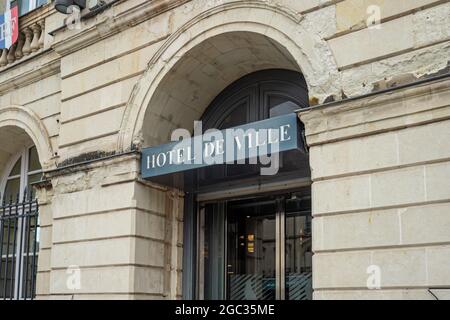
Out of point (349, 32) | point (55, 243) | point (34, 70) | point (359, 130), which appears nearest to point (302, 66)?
point (349, 32)

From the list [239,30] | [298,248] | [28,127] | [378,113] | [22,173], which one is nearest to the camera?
[378,113]

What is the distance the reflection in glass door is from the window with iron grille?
361 cm

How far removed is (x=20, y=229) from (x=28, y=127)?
2476 mm

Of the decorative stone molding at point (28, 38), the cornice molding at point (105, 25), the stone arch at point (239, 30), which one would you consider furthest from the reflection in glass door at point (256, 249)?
the decorative stone molding at point (28, 38)

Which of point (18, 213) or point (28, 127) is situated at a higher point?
point (28, 127)

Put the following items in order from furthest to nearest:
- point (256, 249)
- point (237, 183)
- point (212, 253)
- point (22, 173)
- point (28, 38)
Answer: point (22, 173)
point (28, 38)
point (212, 253)
point (237, 183)
point (256, 249)

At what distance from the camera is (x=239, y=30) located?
9273mm

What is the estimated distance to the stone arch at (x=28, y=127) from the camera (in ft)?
40.9

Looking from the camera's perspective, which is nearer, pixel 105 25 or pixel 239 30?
pixel 239 30

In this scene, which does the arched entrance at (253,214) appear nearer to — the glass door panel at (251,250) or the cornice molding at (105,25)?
the glass door panel at (251,250)

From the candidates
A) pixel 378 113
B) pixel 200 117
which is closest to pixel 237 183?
pixel 200 117

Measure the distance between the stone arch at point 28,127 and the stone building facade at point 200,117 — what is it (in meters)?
0.04

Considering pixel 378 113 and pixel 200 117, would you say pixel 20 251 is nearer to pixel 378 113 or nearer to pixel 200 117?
pixel 200 117
